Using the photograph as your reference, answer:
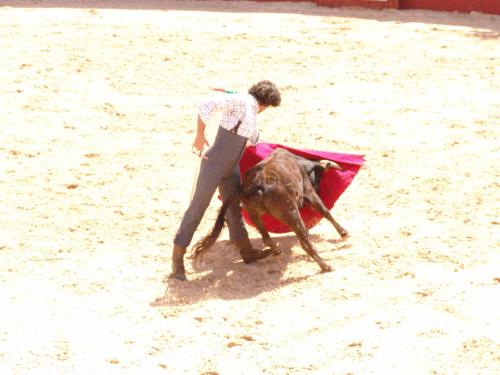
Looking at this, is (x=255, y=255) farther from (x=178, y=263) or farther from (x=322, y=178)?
(x=322, y=178)

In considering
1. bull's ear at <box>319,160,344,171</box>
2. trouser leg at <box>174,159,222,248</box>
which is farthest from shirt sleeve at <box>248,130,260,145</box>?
bull's ear at <box>319,160,344,171</box>

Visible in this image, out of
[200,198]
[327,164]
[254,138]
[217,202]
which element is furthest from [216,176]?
[217,202]

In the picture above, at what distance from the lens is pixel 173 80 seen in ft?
40.7

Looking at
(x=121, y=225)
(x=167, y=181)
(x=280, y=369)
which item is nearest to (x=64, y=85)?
(x=167, y=181)

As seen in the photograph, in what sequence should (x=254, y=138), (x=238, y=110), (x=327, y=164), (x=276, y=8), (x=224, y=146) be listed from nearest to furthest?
(x=238, y=110) → (x=224, y=146) → (x=254, y=138) → (x=327, y=164) → (x=276, y=8)

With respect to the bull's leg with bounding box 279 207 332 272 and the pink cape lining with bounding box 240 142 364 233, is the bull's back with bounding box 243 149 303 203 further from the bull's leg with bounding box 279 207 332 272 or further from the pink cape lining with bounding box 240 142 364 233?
the pink cape lining with bounding box 240 142 364 233

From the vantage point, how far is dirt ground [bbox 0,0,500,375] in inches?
280

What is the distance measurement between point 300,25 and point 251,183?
6626mm

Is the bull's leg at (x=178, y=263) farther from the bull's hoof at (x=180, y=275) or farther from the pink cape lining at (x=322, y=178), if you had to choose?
the pink cape lining at (x=322, y=178)

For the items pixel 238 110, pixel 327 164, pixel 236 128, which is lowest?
pixel 327 164

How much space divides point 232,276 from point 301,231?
1.98 feet

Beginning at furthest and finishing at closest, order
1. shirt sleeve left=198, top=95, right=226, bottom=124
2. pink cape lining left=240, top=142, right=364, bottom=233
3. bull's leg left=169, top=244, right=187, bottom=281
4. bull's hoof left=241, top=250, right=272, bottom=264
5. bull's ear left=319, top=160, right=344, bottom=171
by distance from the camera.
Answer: bull's ear left=319, top=160, right=344, bottom=171, pink cape lining left=240, top=142, right=364, bottom=233, bull's hoof left=241, top=250, right=272, bottom=264, bull's leg left=169, top=244, right=187, bottom=281, shirt sleeve left=198, top=95, right=226, bottom=124

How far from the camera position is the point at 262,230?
26.6ft

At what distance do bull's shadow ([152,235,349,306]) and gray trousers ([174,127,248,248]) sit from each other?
0.31 metres
